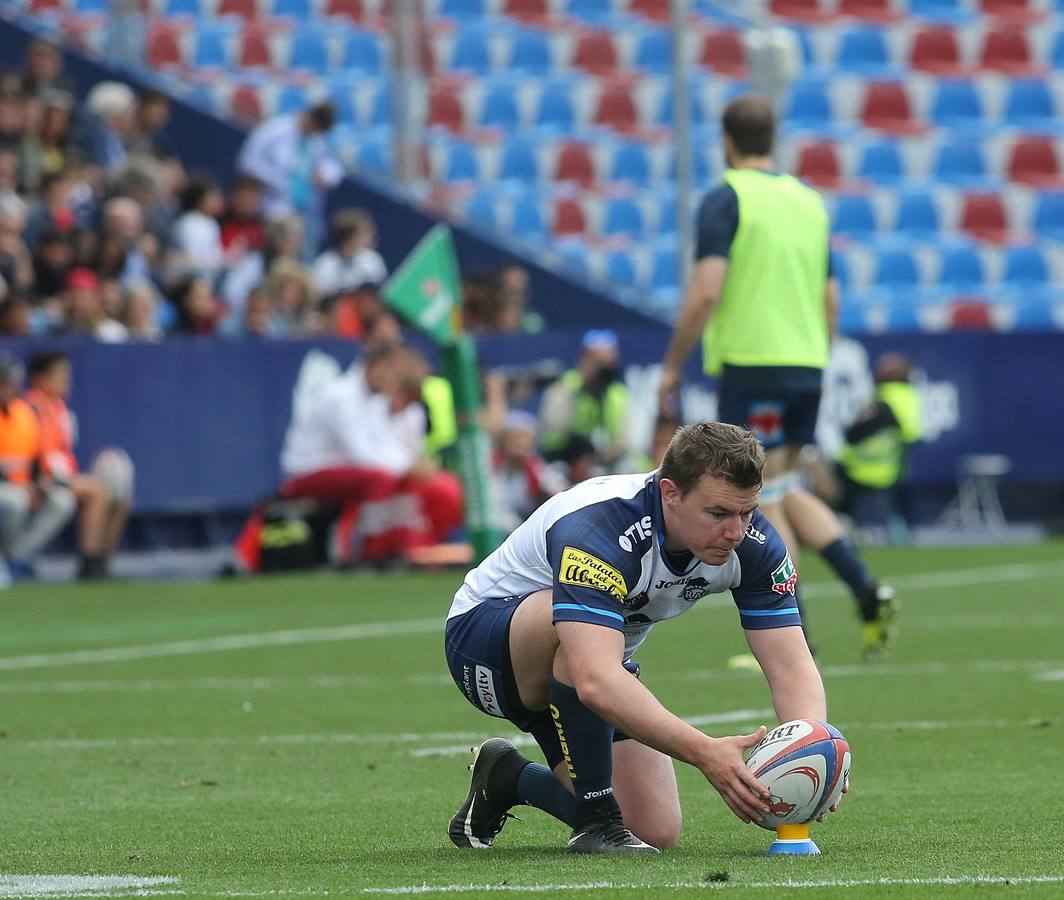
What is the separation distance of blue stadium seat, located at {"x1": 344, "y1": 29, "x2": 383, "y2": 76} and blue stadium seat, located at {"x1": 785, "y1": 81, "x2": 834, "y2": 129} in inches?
184

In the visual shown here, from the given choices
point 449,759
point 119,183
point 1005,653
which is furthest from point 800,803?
point 119,183

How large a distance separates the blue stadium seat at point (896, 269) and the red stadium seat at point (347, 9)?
6.41m

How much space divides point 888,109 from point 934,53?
1.03m

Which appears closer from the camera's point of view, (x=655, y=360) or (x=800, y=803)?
(x=800, y=803)

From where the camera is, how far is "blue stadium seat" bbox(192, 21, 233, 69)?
2584cm

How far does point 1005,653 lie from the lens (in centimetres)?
1108

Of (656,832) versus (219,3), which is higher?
(219,3)

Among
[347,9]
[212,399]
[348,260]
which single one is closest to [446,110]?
[347,9]

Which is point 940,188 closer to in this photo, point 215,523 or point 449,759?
point 215,523

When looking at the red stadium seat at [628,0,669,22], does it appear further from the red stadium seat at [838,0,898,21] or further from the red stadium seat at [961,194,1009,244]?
the red stadium seat at [961,194,1009,244]

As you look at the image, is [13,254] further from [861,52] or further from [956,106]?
[956,106]

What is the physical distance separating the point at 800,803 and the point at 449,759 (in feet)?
8.59

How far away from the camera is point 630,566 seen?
5531 mm

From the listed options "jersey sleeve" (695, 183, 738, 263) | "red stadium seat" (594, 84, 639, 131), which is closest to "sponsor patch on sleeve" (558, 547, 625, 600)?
Answer: "jersey sleeve" (695, 183, 738, 263)
